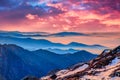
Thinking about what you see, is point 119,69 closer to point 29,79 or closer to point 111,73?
point 111,73

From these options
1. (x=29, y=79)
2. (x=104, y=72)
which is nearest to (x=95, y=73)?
(x=104, y=72)

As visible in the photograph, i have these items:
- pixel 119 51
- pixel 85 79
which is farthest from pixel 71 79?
pixel 119 51

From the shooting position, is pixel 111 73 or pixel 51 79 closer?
pixel 111 73

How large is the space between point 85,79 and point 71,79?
12.1 m

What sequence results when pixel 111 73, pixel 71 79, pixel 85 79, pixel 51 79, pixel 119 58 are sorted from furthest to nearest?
pixel 51 79
pixel 119 58
pixel 71 79
pixel 85 79
pixel 111 73

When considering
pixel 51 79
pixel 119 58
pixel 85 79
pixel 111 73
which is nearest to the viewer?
pixel 111 73

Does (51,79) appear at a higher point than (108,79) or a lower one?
lower

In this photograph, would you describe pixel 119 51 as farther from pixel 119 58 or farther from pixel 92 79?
pixel 92 79

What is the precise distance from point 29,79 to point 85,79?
35159 millimetres

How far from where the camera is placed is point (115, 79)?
4808 inches

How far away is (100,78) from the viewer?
134 metres

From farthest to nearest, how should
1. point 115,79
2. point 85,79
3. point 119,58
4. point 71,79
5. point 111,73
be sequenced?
point 119,58
point 71,79
point 85,79
point 111,73
point 115,79

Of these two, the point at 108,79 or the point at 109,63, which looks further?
the point at 109,63

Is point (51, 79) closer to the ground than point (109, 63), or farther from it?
closer to the ground
